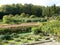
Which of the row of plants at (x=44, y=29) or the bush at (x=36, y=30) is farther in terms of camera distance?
the bush at (x=36, y=30)

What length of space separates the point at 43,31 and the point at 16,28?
249 cm

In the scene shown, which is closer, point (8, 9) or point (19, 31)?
point (19, 31)

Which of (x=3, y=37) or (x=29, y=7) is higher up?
(x=29, y=7)

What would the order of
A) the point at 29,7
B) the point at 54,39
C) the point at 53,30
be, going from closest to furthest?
the point at 54,39, the point at 53,30, the point at 29,7

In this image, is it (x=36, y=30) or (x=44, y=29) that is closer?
(x=44, y=29)

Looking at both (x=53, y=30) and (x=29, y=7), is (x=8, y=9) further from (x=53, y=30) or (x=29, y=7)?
(x=53, y=30)

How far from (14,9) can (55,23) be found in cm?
2500

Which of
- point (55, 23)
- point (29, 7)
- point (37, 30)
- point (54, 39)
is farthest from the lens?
point (29, 7)

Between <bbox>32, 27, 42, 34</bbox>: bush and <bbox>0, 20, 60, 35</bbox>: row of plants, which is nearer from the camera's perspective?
<bbox>0, 20, 60, 35</bbox>: row of plants

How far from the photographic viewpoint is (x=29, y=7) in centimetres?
4391

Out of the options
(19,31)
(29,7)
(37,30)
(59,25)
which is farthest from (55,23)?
(29,7)

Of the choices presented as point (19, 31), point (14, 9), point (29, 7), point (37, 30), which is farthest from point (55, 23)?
point (29, 7)

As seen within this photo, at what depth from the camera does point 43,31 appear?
16.5m

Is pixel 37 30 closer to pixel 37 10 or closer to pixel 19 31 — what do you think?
pixel 19 31
